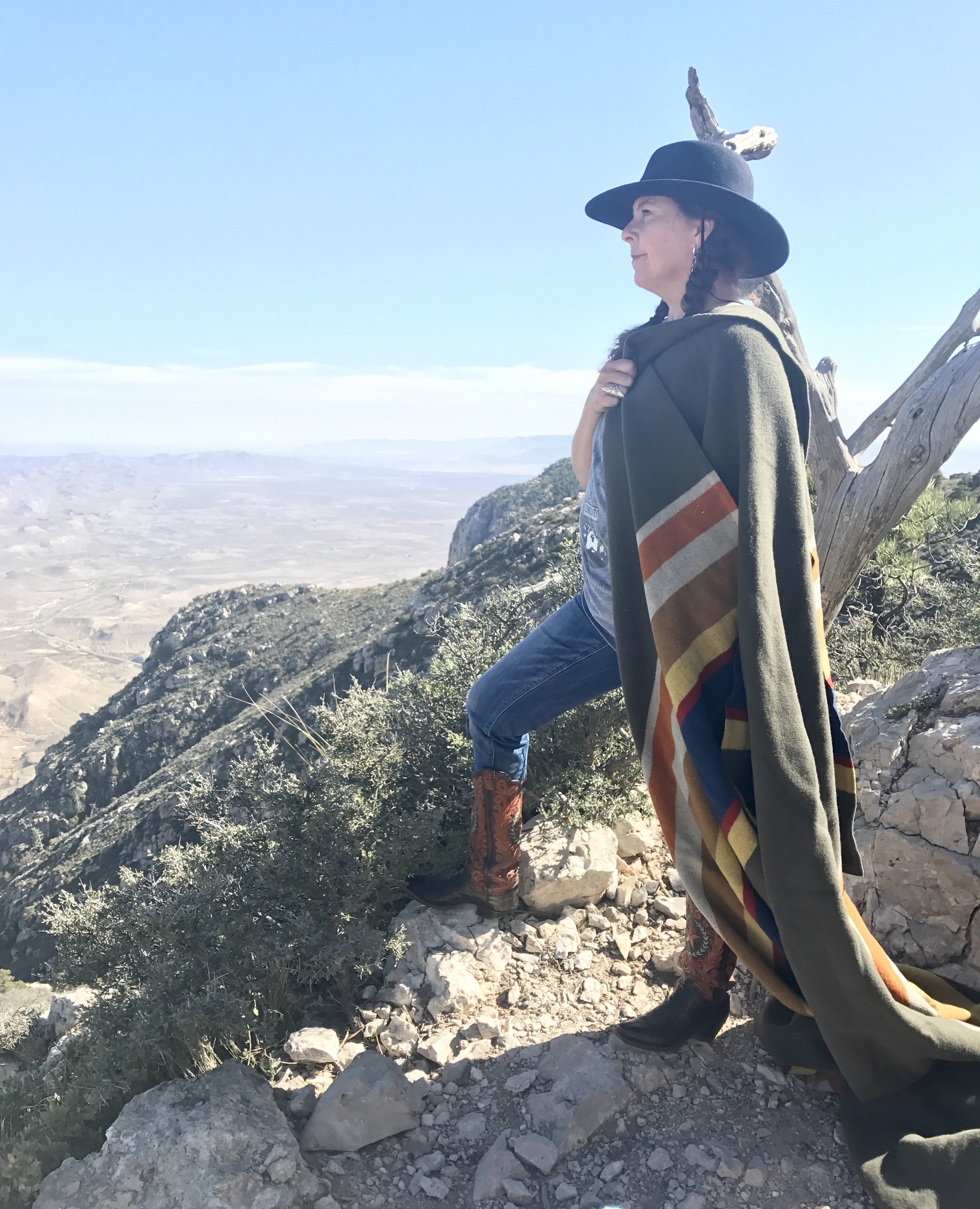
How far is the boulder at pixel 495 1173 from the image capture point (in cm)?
190

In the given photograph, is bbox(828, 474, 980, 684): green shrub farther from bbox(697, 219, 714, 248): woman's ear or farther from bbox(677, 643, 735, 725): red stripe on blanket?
bbox(697, 219, 714, 248): woman's ear

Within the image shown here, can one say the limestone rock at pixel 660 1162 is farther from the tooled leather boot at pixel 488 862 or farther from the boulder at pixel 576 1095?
the tooled leather boot at pixel 488 862

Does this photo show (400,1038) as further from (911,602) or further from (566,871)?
(911,602)

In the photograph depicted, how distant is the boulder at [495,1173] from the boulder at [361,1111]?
0.26 metres

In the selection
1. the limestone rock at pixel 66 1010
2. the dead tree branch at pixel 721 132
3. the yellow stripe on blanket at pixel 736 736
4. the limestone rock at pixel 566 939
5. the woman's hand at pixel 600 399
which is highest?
the dead tree branch at pixel 721 132

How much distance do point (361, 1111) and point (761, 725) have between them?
60.2 inches

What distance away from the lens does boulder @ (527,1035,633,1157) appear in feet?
6.63

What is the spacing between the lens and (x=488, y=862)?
2783 mm

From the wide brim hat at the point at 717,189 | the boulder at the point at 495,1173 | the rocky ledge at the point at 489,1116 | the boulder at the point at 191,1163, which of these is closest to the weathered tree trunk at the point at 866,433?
the wide brim hat at the point at 717,189

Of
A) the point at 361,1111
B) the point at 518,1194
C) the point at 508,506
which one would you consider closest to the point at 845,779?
the point at 518,1194

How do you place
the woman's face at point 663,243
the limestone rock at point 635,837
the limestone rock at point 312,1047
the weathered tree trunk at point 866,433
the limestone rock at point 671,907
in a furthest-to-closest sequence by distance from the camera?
the weathered tree trunk at point 866,433 < the limestone rock at point 635,837 < the limestone rock at point 671,907 < the limestone rock at point 312,1047 < the woman's face at point 663,243

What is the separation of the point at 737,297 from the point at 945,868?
5.82ft

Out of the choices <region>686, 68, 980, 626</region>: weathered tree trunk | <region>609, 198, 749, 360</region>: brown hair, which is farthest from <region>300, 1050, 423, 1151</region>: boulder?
<region>686, 68, 980, 626</region>: weathered tree trunk

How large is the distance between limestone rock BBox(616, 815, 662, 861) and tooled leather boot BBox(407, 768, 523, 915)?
20.2 inches
